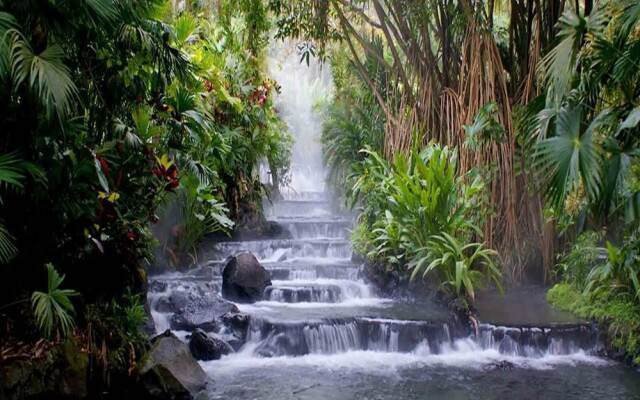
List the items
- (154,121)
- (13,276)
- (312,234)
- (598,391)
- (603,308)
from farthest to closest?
(312,234)
(603,308)
(154,121)
(598,391)
(13,276)

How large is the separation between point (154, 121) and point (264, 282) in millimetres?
2921

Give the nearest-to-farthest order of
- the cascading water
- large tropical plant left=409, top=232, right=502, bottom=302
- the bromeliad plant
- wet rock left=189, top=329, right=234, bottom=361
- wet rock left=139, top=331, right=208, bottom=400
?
wet rock left=139, top=331, right=208, bottom=400 < the cascading water < wet rock left=189, top=329, right=234, bottom=361 < large tropical plant left=409, top=232, right=502, bottom=302 < the bromeliad plant

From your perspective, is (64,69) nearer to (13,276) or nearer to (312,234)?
(13,276)

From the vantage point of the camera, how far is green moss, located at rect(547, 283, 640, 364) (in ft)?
19.0

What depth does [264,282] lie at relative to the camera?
315 inches

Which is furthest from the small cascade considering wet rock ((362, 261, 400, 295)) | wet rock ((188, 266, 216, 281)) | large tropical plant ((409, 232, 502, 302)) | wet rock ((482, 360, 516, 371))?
wet rock ((188, 266, 216, 281))

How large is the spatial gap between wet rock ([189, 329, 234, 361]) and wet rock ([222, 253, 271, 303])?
5.21 feet

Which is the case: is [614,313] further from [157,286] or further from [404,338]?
[157,286]

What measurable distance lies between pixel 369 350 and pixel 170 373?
2187 millimetres

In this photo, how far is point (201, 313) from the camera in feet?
22.3

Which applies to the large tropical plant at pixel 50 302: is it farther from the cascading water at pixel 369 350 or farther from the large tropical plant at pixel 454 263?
the large tropical plant at pixel 454 263

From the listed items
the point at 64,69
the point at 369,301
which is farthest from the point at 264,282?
the point at 64,69

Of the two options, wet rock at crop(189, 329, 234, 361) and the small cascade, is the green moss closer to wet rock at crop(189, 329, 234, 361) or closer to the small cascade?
the small cascade

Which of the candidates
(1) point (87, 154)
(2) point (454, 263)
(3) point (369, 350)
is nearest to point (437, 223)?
(2) point (454, 263)
